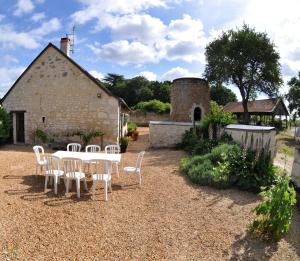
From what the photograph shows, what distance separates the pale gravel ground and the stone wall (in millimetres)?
7237

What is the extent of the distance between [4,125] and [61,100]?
127 inches

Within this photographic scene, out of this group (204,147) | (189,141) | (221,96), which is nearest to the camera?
(204,147)

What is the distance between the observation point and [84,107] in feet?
47.9

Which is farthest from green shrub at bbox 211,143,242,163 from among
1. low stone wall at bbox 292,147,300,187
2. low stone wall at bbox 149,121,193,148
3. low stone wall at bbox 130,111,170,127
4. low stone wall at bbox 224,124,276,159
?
low stone wall at bbox 130,111,170,127

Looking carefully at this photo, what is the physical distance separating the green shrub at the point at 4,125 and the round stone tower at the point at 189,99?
11480mm

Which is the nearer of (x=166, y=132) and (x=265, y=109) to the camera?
(x=166, y=132)

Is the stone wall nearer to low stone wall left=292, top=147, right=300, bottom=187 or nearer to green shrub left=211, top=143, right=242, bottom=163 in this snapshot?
green shrub left=211, top=143, right=242, bottom=163

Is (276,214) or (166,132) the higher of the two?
(166,132)

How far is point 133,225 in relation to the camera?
17.0 ft

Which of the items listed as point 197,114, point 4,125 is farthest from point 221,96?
point 4,125

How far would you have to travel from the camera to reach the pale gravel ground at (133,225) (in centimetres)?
429

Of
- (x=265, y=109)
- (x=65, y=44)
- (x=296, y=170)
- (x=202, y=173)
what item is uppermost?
(x=65, y=44)

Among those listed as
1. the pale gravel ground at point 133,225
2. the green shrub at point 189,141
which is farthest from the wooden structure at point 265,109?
the pale gravel ground at point 133,225

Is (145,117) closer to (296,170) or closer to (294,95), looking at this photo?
(294,95)
